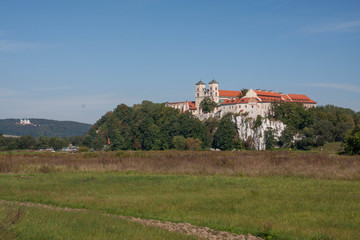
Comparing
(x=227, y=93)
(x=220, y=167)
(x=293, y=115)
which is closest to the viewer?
(x=220, y=167)

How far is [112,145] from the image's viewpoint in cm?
11656

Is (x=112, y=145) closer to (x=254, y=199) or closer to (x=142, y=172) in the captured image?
(x=142, y=172)

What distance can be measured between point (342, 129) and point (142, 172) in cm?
7943

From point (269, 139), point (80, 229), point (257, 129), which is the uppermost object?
point (257, 129)

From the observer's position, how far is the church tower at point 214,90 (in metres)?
139

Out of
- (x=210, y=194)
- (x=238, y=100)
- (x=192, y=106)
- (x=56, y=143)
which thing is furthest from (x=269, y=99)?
(x=210, y=194)

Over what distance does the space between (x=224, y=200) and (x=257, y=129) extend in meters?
89.5

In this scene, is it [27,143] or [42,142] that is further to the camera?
[42,142]

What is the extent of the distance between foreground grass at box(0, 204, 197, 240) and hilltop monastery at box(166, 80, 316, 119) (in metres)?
100

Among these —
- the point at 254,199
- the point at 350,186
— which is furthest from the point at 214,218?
the point at 350,186

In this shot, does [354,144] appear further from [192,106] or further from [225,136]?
[192,106]

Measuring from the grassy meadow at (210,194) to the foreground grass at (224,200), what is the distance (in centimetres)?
2

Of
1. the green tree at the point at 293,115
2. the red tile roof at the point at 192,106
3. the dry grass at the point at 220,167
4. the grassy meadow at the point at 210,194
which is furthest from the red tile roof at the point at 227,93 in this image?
the grassy meadow at the point at 210,194

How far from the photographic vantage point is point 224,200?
18.3 m
